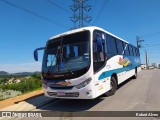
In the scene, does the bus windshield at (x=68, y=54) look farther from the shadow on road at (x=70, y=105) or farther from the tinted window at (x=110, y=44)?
the tinted window at (x=110, y=44)

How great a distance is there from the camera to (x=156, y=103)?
816cm

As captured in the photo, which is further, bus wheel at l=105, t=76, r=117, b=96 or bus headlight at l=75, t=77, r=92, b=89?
bus wheel at l=105, t=76, r=117, b=96

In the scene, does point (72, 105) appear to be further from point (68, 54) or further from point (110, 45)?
point (110, 45)

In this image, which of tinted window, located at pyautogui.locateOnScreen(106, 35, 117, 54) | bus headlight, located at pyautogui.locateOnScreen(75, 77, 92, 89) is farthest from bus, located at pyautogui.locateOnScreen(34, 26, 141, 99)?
tinted window, located at pyautogui.locateOnScreen(106, 35, 117, 54)

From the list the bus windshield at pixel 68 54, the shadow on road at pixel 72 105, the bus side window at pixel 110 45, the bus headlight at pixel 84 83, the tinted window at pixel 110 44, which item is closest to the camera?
the bus headlight at pixel 84 83

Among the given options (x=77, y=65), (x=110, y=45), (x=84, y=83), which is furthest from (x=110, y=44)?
(x=84, y=83)

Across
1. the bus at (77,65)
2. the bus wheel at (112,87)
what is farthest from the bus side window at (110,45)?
the bus wheel at (112,87)

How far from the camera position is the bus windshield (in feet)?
27.0

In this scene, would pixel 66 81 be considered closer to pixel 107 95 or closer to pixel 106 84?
pixel 106 84

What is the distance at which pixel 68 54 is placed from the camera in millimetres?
8672

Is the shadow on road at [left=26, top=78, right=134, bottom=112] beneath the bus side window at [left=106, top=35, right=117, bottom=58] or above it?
beneath

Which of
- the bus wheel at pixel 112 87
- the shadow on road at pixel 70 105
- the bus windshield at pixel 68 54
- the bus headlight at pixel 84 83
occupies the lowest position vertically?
the shadow on road at pixel 70 105

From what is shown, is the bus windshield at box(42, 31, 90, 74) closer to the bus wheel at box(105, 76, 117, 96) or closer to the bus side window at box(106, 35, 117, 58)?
the bus side window at box(106, 35, 117, 58)

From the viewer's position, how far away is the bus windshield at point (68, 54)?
8.23 m
